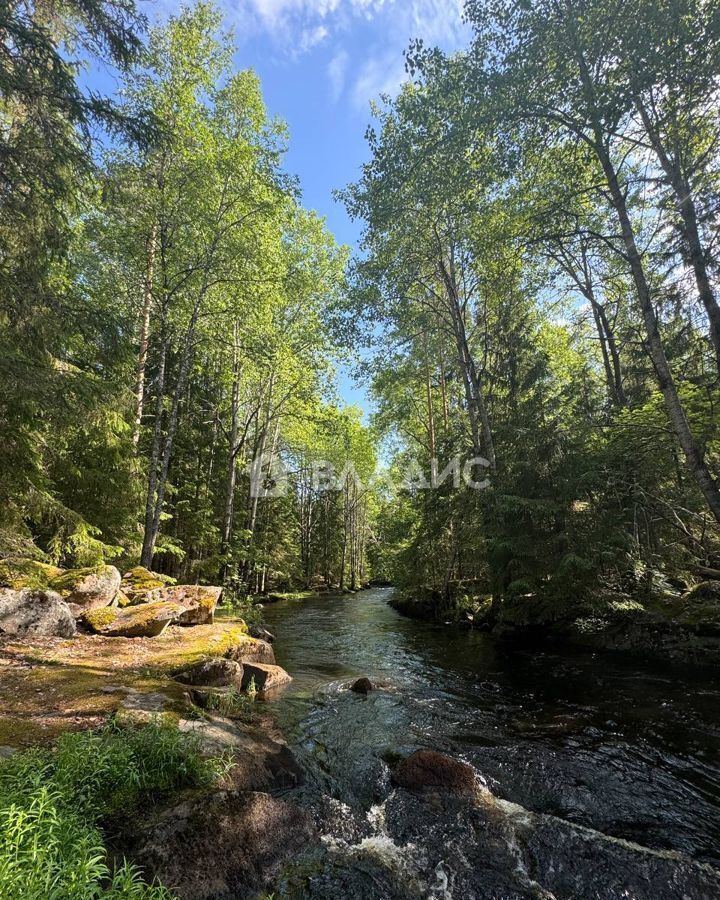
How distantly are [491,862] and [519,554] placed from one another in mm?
8586

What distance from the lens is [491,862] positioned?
12.0 feet

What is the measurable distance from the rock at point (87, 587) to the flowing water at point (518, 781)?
4300 mm

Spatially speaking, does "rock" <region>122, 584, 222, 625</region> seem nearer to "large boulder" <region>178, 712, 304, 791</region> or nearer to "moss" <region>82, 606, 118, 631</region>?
"moss" <region>82, 606, 118, 631</region>

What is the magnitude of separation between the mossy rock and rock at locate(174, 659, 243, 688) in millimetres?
3318

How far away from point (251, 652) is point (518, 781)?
5.80m

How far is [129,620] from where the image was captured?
29.9 ft

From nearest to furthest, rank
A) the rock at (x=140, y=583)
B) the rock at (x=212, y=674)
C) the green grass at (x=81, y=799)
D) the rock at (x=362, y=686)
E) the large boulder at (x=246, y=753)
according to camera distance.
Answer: the green grass at (x=81, y=799), the large boulder at (x=246, y=753), the rock at (x=212, y=674), the rock at (x=362, y=686), the rock at (x=140, y=583)

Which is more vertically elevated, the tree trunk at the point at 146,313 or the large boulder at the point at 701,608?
the tree trunk at the point at 146,313

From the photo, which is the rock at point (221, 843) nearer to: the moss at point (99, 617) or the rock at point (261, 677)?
the rock at point (261, 677)

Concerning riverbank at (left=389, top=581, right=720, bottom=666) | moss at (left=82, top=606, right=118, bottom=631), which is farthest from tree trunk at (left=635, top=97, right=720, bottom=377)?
moss at (left=82, top=606, right=118, bottom=631)

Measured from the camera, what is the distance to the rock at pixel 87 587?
915cm

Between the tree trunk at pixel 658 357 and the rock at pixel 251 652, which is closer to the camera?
the tree trunk at pixel 658 357

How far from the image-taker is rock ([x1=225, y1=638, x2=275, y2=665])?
863 cm

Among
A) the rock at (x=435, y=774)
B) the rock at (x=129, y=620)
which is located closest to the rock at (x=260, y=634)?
the rock at (x=129, y=620)
